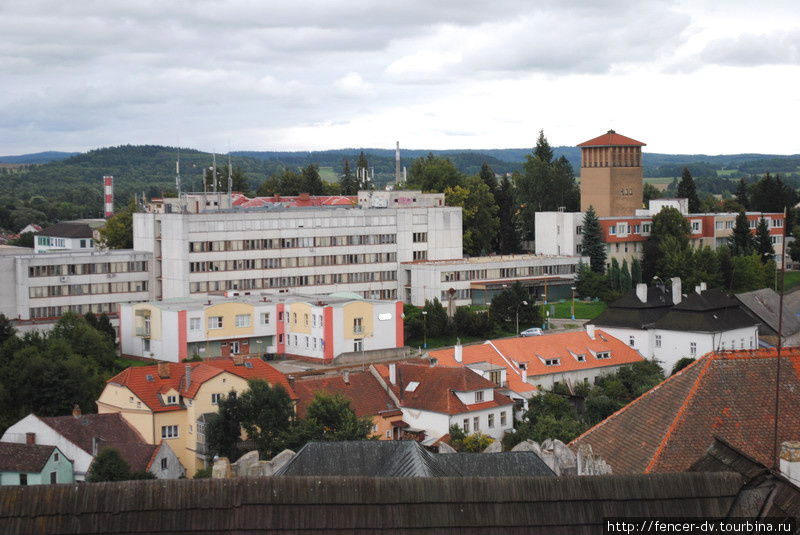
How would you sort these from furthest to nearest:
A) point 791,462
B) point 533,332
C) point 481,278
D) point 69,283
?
point 481,278, point 69,283, point 533,332, point 791,462

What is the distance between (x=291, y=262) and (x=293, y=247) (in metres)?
1.05

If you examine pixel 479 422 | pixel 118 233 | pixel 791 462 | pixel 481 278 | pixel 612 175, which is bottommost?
pixel 479 422

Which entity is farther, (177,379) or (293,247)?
(293,247)

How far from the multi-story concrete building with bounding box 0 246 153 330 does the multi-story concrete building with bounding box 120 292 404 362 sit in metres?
7.69

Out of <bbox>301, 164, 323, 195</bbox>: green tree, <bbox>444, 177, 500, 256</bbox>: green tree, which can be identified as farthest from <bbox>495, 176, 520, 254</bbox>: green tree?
<bbox>301, 164, 323, 195</bbox>: green tree

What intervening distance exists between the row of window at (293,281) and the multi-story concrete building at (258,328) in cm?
809

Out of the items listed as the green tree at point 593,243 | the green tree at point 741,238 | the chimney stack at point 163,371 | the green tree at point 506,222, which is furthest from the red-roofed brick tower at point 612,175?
the chimney stack at point 163,371

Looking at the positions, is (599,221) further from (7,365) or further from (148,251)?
(7,365)

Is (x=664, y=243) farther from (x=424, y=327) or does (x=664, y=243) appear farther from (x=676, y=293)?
(x=424, y=327)

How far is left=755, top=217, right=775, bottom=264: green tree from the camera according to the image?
342ft

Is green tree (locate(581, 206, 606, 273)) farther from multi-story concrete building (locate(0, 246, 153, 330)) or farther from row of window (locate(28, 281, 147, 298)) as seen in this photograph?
row of window (locate(28, 281, 147, 298))

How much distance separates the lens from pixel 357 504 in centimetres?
1245

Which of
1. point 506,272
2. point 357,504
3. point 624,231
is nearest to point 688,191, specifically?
point 624,231

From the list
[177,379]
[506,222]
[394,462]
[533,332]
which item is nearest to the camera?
[394,462]
